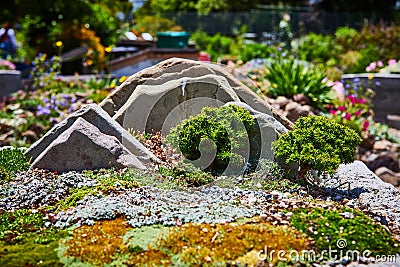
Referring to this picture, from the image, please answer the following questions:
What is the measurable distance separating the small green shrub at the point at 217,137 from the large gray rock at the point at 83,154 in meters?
0.51

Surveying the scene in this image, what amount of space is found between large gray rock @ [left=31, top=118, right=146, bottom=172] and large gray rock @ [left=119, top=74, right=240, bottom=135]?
76cm

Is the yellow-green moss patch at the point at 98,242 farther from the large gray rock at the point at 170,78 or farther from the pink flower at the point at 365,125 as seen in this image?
the pink flower at the point at 365,125

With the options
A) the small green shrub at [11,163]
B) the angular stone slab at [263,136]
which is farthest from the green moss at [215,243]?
the small green shrub at [11,163]

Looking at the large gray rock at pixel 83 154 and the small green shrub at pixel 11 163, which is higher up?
the large gray rock at pixel 83 154

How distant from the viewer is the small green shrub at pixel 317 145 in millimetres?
5191

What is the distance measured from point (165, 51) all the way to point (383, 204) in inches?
307

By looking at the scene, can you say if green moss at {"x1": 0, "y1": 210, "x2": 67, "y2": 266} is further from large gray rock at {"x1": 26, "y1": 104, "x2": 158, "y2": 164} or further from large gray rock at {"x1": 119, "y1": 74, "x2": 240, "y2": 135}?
large gray rock at {"x1": 119, "y1": 74, "x2": 240, "y2": 135}

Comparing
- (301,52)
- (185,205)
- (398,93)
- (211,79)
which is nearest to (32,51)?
(301,52)

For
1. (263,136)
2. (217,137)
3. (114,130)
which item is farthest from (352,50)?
(114,130)

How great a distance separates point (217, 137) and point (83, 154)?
1.36 meters

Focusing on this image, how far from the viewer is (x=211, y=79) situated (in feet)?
20.7

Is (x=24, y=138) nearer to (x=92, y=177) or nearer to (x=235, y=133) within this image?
(x=92, y=177)

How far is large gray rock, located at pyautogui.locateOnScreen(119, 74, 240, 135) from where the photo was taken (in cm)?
625

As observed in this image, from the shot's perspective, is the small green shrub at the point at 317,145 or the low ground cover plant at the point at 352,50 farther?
the low ground cover plant at the point at 352,50
